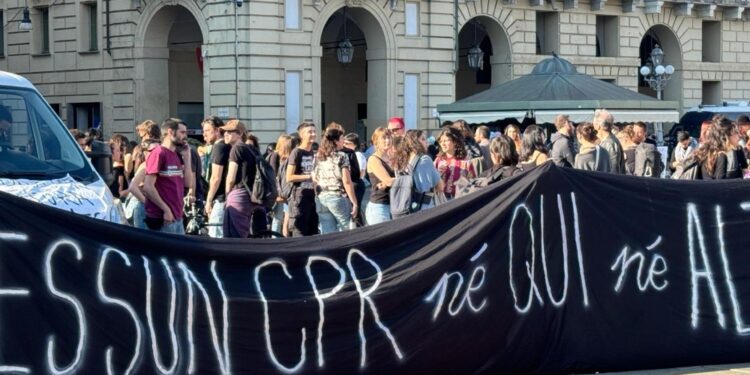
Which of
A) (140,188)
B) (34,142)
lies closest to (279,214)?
(140,188)

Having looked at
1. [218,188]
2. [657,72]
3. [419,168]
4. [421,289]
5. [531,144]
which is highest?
[657,72]

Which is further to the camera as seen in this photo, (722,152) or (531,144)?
(531,144)

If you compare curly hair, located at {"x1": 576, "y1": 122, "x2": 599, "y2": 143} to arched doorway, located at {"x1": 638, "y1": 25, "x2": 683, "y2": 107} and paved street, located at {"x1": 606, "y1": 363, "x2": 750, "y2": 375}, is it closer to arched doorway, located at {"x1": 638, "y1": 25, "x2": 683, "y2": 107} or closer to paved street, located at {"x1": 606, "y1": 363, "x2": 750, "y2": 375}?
paved street, located at {"x1": 606, "y1": 363, "x2": 750, "y2": 375}

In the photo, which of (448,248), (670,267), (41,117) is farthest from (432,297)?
(41,117)

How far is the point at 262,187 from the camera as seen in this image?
13445 mm

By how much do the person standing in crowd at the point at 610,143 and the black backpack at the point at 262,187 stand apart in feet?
13.3

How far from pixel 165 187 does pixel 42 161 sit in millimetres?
2433

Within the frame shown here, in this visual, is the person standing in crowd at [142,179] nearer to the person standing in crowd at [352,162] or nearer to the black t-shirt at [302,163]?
the black t-shirt at [302,163]

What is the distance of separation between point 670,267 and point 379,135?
5.22 metres

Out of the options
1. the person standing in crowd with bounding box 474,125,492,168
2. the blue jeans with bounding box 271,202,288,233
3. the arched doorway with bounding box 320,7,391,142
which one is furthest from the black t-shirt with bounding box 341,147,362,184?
the arched doorway with bounding box 320,7,391,142

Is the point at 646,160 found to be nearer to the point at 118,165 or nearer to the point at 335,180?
the point at 335,180

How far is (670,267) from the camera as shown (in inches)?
381

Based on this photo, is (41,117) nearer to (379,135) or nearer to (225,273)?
(225,273)

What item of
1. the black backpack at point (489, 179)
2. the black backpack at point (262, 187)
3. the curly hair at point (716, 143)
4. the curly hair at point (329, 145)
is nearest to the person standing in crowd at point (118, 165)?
the black backpack at point (262, 187)
